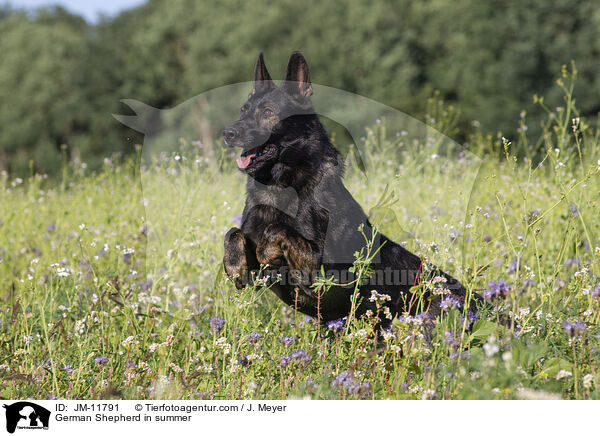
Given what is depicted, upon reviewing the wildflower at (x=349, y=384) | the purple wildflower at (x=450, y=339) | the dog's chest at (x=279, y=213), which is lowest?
the wildflower at (x=349, y=384)

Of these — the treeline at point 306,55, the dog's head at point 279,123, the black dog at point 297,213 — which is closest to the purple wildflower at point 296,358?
the black dog at point 297,213

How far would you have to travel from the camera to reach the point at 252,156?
3.64 m

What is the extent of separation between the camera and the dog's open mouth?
11.7ft

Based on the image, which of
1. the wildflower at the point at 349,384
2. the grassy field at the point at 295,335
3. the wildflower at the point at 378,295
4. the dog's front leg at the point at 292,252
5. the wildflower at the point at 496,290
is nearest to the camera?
the wildflower at the point at 349,384

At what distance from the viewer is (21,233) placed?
21.8ft

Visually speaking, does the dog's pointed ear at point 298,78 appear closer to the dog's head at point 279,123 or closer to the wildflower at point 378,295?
the dog's head at point 279,123

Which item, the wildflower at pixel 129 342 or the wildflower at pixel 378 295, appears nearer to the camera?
the wildflower at pixel 378 295

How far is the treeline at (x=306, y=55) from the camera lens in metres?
22.1

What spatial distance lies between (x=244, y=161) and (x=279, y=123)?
1.16 ft

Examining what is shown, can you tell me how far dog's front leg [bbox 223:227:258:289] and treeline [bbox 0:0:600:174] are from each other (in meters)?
18.6

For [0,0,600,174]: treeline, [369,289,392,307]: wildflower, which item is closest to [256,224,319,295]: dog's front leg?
[369,289,392,307]: wildflower

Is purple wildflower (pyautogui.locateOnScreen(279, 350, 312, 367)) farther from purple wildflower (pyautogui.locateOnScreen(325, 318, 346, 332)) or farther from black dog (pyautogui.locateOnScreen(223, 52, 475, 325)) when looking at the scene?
black dog (pyautogui.locateOnScreen(223, 52, 475, 325))


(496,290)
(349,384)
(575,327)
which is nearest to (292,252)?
(349,384)

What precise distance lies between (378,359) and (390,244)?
1087 millimetres
